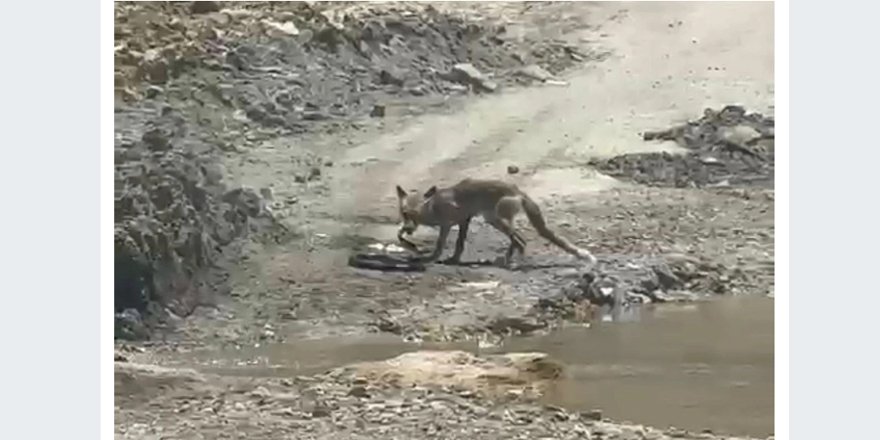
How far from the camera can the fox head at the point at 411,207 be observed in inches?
48.8

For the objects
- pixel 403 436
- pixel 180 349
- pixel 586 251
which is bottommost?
pixel 403 436

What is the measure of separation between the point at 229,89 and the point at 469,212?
14.1 inches

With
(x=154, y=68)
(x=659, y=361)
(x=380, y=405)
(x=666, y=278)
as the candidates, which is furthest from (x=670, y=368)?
(x=154, y=68)

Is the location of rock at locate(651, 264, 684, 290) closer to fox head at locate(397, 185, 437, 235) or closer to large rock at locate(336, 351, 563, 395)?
large rock at locate(336, 351, 563, 395)

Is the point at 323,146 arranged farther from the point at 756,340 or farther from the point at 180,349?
the point at 756,340

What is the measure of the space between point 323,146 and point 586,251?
0.37 meters

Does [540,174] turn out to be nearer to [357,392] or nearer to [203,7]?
[357,392]

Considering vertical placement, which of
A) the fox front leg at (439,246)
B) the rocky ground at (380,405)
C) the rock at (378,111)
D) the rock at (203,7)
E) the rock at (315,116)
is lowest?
the rocky ground at (380,405)

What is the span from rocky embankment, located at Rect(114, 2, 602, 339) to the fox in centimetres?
13

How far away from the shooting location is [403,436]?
4.04ft
